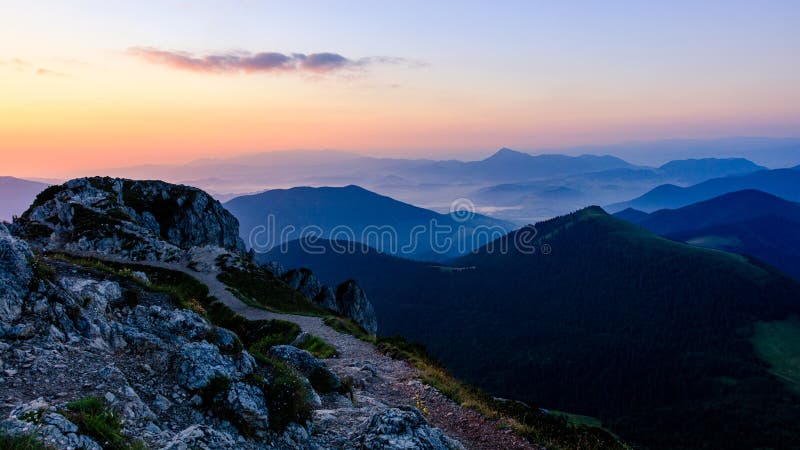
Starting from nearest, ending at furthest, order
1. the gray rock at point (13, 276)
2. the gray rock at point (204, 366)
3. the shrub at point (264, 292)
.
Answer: the gray rock at point (13, 276), the gray rock at point (204, 366), the shrub at point (264, 292)

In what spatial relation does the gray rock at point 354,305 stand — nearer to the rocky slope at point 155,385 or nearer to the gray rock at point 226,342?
the rocky slope at point 155,385

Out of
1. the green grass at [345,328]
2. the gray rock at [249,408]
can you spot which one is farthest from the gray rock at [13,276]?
the green grass at [345,328]

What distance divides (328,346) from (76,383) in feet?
74.5

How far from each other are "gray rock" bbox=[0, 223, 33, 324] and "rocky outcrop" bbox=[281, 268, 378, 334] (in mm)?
63196

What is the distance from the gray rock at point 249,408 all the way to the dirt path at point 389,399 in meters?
3.02

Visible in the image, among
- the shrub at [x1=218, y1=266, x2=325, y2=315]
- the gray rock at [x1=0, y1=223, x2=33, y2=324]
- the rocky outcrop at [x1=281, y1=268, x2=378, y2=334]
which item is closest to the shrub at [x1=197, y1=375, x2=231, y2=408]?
the gray rock at [x1=0, y1=223, x2=33, y2=324]

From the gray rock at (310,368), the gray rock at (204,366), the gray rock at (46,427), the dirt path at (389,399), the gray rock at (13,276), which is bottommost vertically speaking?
the dirt path at (389,399)

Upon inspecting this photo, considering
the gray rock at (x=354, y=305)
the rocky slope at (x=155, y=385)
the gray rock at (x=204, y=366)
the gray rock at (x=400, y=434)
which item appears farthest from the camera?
the gray rock at (x=354, y=305)

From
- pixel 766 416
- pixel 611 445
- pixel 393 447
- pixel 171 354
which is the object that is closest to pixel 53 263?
pixel 171 354

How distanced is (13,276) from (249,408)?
979cm

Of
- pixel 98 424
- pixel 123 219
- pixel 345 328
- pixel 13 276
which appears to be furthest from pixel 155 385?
pixel 123 219

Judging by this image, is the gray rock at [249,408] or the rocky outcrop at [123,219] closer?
the gray rock at [249,408]

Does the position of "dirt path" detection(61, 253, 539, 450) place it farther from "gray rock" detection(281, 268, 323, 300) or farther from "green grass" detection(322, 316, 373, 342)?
"gray rock" detection(281, 268, 323, 300)

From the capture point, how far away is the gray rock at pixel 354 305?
8400 centimetres
